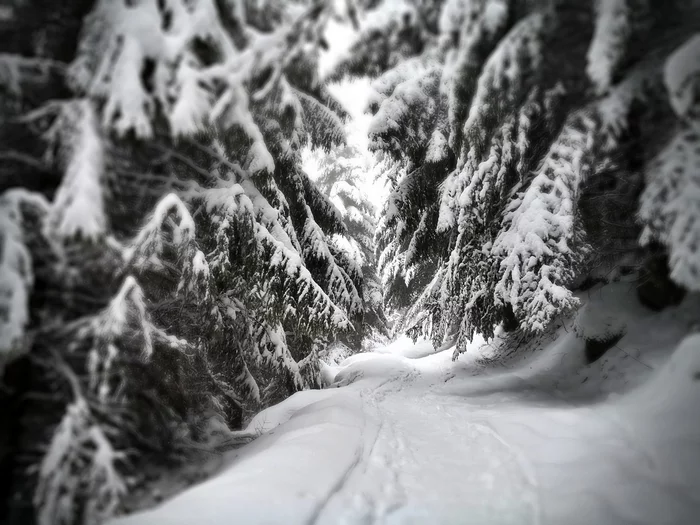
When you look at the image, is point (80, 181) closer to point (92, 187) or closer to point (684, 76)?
point (92, 187)

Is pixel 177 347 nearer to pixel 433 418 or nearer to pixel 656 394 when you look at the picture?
pixel 433 418

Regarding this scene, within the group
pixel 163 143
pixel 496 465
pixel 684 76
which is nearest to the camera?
pixel 684 76

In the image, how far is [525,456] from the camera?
11.2ft

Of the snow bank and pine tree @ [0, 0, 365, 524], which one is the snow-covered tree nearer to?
pine tree @ [0, 0, 365, 524]

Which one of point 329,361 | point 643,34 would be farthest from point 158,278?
point 329,361

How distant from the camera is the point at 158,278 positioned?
4375mm

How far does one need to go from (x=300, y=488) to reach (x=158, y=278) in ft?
10.4

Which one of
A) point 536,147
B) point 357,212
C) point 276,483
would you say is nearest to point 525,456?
point 276,483

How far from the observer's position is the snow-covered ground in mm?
2188

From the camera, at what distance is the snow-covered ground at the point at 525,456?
2.19 meters

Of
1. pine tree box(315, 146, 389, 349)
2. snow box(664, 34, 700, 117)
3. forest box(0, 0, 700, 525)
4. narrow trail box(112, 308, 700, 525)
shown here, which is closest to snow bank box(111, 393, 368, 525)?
narrow trail box(112, 308, 700, 525)

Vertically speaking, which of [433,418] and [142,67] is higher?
[142,67]

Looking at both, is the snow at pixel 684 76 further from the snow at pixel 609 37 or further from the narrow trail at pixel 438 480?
the narrow trail at pixel 438 480

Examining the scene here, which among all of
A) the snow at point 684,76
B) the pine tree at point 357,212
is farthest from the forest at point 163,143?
the pine tree at point 357,212
